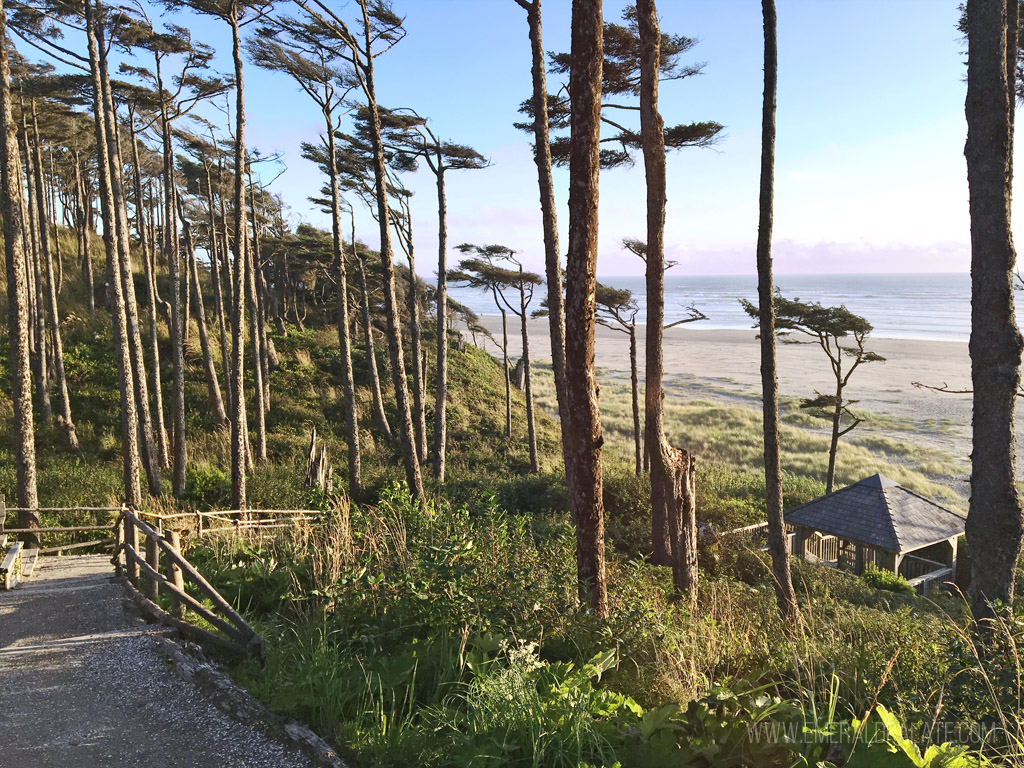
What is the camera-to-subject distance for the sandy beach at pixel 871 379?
3747 centimetres

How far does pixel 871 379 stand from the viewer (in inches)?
2029

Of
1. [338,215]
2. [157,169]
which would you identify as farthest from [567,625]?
[157,169]

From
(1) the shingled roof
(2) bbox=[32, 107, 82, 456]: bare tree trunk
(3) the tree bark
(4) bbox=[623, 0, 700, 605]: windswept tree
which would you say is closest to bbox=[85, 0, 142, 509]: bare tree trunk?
(3) the tree bark

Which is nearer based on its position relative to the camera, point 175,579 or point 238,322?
point 175,579

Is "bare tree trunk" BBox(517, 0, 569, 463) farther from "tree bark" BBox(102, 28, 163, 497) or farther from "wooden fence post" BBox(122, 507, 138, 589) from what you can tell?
"tree bark" BBox(102, 28, 163, 497)

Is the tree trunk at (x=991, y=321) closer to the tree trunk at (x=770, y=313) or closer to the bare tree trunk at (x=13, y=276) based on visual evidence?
the tree trunk at (x=770, y=313)

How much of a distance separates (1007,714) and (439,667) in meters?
3.45

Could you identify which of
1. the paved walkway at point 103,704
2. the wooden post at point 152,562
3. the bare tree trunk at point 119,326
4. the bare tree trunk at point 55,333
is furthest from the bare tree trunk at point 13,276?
the bare tree trunk at point 55,333

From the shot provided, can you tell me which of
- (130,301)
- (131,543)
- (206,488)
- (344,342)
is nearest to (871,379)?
(344,342)

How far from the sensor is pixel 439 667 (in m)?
4.60

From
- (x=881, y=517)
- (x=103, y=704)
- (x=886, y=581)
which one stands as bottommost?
(x=886, y=581)

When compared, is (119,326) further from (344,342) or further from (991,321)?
(991,321)

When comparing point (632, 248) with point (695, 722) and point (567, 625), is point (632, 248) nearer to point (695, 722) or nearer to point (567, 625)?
point (567, 625)

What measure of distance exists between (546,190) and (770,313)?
408 centimetres
